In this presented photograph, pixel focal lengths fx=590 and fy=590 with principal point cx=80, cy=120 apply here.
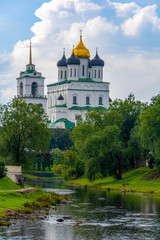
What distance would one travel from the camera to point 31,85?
17300 cm

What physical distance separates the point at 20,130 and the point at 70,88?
99811 millimetres

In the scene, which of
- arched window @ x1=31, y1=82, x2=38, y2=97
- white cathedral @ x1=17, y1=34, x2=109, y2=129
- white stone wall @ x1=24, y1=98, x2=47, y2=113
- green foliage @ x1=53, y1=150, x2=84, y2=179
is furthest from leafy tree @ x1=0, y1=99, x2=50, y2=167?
arched window @ x1=31, y1=82, x2=38, y2=97

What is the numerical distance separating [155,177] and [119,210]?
25.0m

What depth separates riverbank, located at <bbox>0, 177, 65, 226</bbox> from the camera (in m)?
43.7

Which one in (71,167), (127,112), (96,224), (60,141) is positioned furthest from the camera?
(60,141)

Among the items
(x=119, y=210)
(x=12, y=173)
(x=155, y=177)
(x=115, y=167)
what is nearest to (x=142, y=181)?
(x=155, y=177)

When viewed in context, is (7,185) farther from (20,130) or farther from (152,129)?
(152,129)

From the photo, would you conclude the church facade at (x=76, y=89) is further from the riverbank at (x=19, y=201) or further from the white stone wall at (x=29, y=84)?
the riverbank at (x=19, y=201)

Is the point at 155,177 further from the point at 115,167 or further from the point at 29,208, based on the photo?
the point at 29,208

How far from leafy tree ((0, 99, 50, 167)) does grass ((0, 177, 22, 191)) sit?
10820mm

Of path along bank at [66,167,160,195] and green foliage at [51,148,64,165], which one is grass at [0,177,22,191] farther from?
green foliage at [51,148,64,165]

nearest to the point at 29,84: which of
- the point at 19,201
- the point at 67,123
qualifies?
the point at 67,123

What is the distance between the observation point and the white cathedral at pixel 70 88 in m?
168

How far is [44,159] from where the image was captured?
4909 inches
